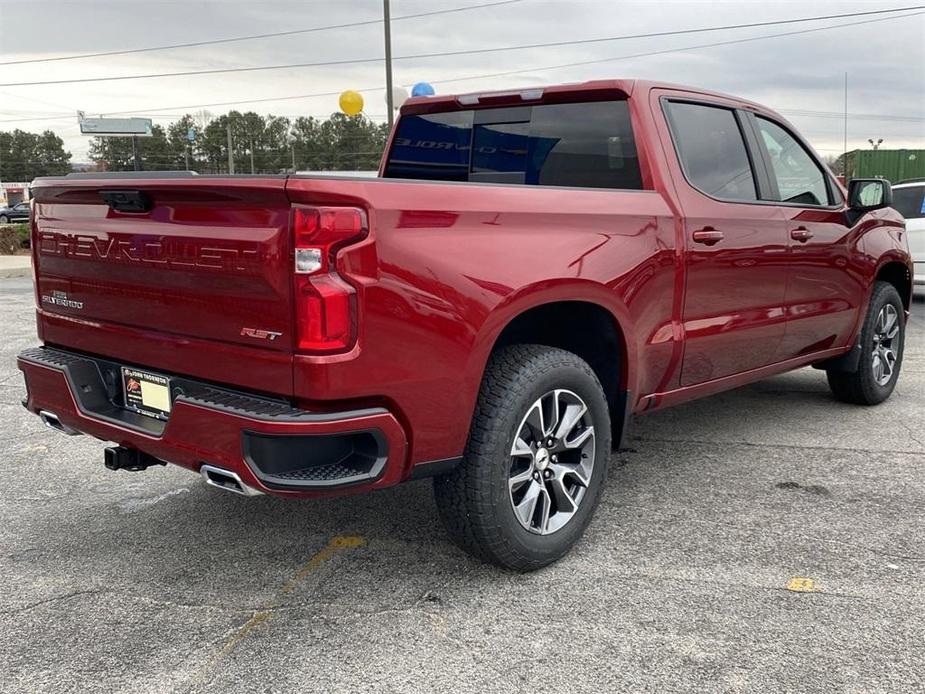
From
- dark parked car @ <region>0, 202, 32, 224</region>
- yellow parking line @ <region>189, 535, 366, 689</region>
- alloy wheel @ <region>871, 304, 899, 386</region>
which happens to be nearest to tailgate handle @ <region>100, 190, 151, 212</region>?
yellow parking line @ <region>189, 535, 366, 689</region>

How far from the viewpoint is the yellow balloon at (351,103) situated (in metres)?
16.3

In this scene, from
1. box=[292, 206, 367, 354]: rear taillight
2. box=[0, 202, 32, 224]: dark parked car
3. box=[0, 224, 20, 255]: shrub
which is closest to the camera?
box=[292, 206, 367, 354]: rear taillight

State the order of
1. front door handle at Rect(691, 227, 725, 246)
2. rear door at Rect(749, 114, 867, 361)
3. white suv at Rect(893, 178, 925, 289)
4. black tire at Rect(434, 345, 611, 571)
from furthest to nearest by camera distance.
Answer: white suv at Rect(893, 178, 925, 289), rear door at Rect(749, 114, 867, 361), front door handle at Rect(691, 227, 725, 246), black tire at Rect(434, 345, 611, 571)

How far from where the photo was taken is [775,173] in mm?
4469

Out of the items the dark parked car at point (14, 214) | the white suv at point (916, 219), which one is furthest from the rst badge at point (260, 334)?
the dark parked car at point (14, 214)

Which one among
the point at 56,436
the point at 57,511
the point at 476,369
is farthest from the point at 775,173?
the point at 56,436

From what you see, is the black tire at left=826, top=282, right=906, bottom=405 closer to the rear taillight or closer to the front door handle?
the front door handle

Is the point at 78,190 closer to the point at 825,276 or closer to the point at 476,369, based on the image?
the point at 476,369

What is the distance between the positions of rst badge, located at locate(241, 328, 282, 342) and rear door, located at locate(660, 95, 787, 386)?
6.35ft

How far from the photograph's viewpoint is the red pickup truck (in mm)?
2508

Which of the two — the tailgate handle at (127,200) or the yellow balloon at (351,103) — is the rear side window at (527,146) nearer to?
the tailgate handle at (127,200)

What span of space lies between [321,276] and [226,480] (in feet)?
2.42

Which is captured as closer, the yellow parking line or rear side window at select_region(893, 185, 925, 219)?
the yellow parking line

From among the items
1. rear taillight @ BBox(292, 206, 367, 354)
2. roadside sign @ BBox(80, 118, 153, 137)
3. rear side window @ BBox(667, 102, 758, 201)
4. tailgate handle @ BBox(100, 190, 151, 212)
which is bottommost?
rear taillight @ BBox(292, 206, 367, 354)
